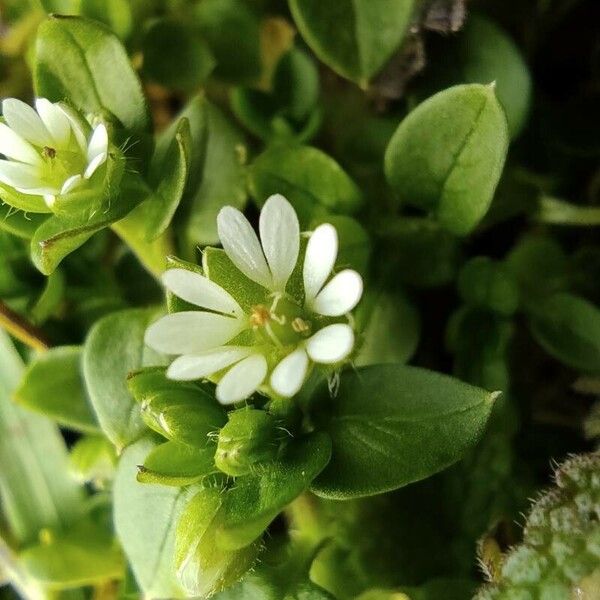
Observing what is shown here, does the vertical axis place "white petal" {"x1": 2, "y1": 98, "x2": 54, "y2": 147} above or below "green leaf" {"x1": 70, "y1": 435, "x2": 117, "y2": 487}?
above

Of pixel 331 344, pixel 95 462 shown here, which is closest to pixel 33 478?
pixel 95 462

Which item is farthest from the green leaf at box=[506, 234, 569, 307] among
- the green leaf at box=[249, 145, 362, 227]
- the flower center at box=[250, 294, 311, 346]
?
the flower center at box=[250, 294, 311, 346]

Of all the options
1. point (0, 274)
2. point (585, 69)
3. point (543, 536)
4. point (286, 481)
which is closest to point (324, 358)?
point (286, 481)

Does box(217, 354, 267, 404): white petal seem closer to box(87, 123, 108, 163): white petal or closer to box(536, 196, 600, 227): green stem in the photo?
box(87, 123, 108, 163): white petal

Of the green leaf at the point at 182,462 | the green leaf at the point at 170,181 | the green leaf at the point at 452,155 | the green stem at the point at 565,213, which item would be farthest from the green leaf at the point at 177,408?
the green stem at the point at 565,213

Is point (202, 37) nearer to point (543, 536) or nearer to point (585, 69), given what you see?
point (585, 69)

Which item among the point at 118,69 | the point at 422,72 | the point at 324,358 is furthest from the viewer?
the point at 422,72

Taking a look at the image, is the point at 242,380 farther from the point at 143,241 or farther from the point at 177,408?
the point at 143,241
